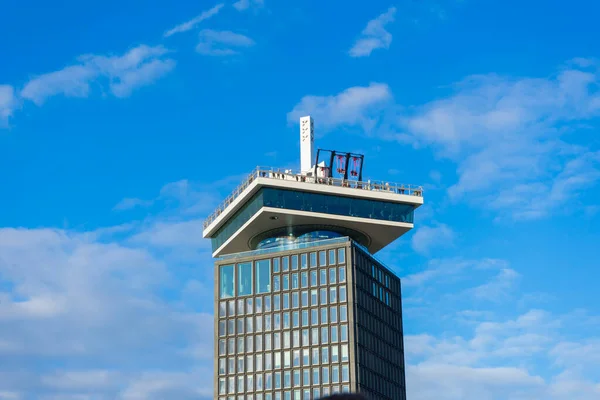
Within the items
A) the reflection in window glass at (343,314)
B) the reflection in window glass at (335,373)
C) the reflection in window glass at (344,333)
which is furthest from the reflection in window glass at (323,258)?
the reflection in window glass at (335,373)

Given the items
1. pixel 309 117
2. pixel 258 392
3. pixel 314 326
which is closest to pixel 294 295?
pixel 314 326

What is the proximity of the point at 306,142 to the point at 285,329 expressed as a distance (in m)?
31.0

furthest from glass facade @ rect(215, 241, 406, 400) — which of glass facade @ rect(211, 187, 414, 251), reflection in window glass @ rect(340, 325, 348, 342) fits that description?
glass facade @ rect(211, 187, 414, 251)

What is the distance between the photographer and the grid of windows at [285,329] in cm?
15325

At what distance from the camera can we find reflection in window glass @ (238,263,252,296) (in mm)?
164125

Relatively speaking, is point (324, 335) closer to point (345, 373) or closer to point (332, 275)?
point (345, 373)

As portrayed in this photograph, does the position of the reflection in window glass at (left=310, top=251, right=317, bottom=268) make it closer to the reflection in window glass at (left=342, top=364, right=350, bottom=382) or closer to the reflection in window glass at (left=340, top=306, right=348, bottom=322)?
the reflection in window glass at (left=340, top=306, right=348, bottom=322)

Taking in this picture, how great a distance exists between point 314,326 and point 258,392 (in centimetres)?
1294

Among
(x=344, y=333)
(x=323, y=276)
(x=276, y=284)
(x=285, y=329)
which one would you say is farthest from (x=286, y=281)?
(x=344, y=333)

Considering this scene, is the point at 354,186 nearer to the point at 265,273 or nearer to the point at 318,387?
the point at 265,273

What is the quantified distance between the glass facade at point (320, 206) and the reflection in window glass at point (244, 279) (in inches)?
224

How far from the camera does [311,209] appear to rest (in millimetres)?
157000

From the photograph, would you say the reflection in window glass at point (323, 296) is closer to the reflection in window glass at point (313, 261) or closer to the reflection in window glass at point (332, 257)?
the reflection in window glass at point (313, 261)

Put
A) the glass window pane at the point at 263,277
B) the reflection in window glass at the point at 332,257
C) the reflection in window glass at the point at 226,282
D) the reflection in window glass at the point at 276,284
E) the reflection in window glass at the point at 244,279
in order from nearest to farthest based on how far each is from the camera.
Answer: the reflection in window glass at the point at 332,257, the reflection in window glass at the point at 276,284, the glass window pane at the point at 263,277, the reflection in window glass at the point at 244,279, the reflection in window glass at the point at 226,282
